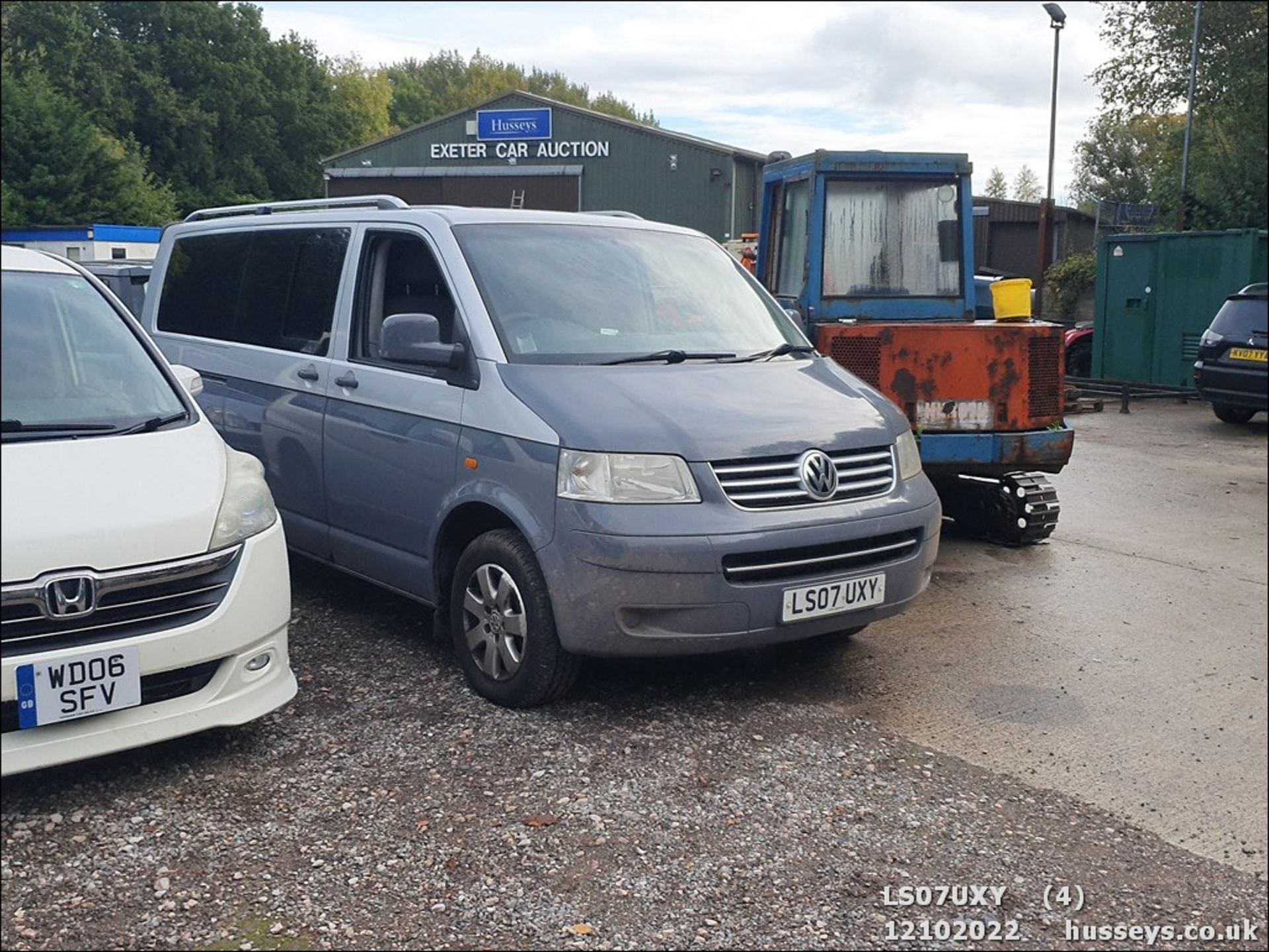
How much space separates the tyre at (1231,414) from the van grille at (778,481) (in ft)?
10.3

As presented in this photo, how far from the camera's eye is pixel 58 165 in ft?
7.07

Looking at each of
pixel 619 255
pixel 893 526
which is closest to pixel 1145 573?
pixel 893 526

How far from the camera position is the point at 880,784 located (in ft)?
13.0

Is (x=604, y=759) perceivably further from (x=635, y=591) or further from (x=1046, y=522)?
(x=1046, y=522)

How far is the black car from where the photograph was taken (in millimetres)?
880

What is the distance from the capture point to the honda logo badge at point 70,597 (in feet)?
9.93

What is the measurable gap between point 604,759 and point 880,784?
0.92 metres

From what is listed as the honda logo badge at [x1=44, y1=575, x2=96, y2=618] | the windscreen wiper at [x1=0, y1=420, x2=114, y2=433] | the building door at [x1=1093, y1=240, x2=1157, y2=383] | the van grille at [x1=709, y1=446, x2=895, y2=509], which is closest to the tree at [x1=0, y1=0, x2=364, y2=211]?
the windscreen wiper at [x1=0, y1=420, x2=114, y2=433]

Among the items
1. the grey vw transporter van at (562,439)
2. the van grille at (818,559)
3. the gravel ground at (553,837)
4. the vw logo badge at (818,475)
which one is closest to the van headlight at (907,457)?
the grey vw transporter van at (562,439)

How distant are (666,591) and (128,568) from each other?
1.74 m

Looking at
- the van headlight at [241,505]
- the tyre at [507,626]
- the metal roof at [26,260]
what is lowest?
the tyre at [507,626]

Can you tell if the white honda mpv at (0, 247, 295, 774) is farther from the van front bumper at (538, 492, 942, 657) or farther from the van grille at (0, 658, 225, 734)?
the van front bumper at (538, 492, 942, 657)

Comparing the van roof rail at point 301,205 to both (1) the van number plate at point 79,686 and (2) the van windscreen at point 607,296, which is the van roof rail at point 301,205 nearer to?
(2) the van windscreen at point 607,296

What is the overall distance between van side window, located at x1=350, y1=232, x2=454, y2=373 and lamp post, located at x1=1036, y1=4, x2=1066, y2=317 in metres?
3.11
